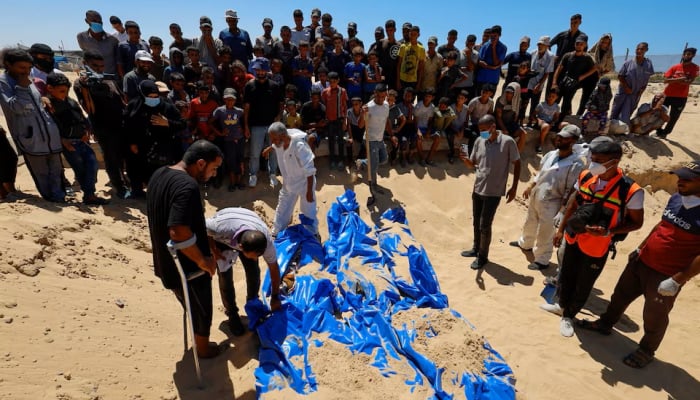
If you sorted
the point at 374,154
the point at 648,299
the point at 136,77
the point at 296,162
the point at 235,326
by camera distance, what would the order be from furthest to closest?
the point at 374,154 < the point at 136,77 < the point at 296,162 < the point at 235,326 < the point at 648,299

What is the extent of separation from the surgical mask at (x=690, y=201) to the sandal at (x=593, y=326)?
1512 mm

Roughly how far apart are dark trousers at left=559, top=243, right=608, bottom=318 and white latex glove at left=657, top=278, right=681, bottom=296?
538 millimetres

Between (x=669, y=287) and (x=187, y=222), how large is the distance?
3.61 meters

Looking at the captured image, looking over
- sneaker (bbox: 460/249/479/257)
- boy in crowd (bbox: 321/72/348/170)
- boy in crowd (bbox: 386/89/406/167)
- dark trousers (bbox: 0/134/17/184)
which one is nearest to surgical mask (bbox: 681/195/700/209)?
sneaker (bbox: 460/249/479/257)

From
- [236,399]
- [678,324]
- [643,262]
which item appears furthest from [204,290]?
[678,324]

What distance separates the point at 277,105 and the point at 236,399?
467 cm

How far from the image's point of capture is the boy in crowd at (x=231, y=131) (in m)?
5.84

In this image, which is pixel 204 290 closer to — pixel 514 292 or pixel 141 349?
pixel 141 349

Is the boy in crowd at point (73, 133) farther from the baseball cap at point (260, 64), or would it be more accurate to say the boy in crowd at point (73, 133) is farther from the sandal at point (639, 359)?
the sandal at point (639, 359)

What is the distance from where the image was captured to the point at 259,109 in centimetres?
609

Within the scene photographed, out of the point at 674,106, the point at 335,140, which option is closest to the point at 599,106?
the point at 674,106

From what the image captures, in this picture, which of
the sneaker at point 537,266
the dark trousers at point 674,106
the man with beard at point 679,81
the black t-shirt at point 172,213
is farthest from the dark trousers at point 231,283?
the dark trousers at point 674,106

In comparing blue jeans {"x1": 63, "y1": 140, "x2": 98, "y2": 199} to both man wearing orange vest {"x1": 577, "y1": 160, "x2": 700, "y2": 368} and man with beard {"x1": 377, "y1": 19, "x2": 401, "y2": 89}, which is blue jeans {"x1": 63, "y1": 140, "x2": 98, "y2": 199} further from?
man wearing orange vest {"x1": 577, "y1": 160, "x2": 700, "y2": 368}

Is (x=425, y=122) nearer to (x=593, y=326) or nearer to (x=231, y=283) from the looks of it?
(x=593, y=326)
